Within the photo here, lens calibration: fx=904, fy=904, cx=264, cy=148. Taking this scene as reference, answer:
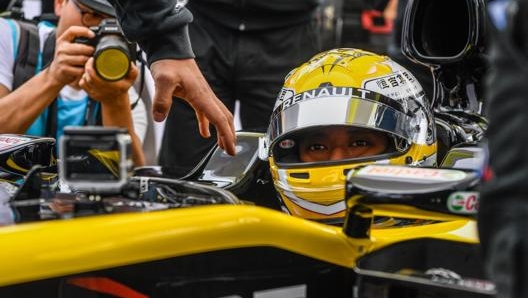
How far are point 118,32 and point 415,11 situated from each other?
→ 0.92 m

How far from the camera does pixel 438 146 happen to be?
2645 mm

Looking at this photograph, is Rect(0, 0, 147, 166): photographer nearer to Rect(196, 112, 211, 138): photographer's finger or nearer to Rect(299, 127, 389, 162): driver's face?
Rect(196, 112, 211, 138): photographer's finger

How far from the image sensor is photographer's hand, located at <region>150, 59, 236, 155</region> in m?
2.22

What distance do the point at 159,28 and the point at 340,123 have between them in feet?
1.73

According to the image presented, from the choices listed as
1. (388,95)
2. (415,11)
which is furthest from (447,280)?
(415,11)

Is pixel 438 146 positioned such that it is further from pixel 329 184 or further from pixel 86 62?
pixel 86 62

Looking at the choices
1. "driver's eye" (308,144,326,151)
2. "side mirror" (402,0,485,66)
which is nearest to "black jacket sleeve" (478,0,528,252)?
"driver's eye" (308,144,326,151)

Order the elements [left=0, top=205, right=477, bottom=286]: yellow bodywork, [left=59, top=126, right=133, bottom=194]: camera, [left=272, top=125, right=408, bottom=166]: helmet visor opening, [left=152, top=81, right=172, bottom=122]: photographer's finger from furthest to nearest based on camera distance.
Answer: [left=272, top=125, right=408, bottom=166]: helmet visor opening, [left=152, top=81, right=172, bottom=122]: photographer's finger, [left=59, top=126, right=133, bottom=194]: camera, [left=0, top=205, right=477, bottom=286]: yellow bodywork

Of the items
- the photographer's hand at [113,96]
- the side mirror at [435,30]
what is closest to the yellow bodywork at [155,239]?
the side mirror at [435,30]

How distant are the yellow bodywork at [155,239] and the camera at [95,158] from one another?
0.23 feet

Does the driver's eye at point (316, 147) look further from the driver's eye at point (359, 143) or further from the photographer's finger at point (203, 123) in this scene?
the photographer's finger at point (203, 123)

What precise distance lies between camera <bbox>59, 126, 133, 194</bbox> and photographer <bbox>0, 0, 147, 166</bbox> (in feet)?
4.13

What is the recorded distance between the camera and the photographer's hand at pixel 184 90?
7.28ft

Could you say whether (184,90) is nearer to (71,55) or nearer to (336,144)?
(336,144)
